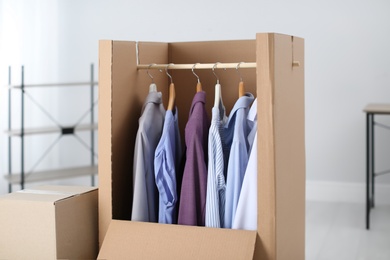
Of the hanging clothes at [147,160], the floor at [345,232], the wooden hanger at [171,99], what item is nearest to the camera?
the hanging clothes at [147,160]

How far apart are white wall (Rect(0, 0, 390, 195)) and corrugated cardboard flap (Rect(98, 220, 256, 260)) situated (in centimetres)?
299

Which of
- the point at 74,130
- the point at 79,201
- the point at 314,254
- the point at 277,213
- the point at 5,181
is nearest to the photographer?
the point at 277,213

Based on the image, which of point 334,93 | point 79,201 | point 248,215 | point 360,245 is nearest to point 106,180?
point 79,201

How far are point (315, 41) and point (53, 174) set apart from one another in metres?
2.39

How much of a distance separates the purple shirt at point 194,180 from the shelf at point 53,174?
9.32 feet

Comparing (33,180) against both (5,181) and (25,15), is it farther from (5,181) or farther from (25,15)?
(25,15)

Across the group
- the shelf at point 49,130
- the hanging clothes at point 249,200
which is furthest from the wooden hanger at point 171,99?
the shelf at point 49,130

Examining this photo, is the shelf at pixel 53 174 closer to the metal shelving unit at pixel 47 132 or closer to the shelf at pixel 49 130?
the metal shelving unit at pixel 47 132

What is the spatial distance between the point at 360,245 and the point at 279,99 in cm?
198

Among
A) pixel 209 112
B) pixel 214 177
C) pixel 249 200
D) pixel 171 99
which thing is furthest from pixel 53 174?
pixel 249 200

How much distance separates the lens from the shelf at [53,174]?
195 inches

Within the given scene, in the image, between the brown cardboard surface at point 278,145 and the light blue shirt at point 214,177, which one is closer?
the brown cardboard surface at point 278,145

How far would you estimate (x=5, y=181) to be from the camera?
498 cm

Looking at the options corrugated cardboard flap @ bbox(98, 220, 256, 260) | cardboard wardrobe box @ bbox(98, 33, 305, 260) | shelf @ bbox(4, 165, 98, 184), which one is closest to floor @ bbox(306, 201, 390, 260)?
cardboard wardrobe box @ bbox(98, 33, 305, 260)
